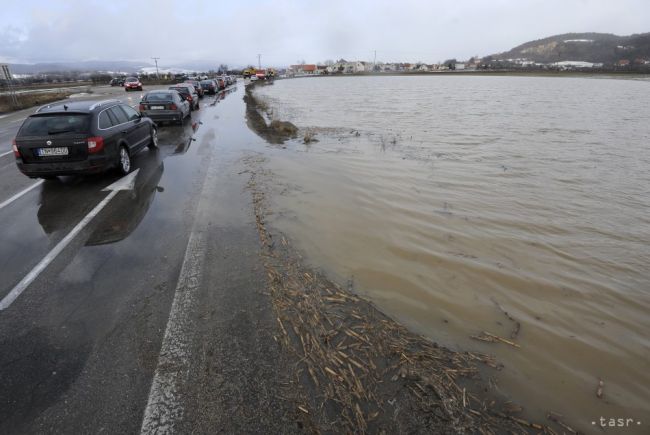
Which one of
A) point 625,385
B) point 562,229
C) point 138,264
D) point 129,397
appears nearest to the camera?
point 129,397

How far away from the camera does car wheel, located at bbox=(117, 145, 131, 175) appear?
8.26 metres

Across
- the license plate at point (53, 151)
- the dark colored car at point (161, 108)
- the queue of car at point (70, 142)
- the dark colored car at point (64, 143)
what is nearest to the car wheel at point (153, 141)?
the queue of car at point (70, 142)

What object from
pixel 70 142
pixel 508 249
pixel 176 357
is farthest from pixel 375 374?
pixel 70 142

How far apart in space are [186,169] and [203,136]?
5.09m

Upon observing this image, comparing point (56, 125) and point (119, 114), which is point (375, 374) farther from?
point (119, 114)

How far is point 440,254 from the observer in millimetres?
5246

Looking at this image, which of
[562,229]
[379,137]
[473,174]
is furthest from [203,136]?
[562,229]

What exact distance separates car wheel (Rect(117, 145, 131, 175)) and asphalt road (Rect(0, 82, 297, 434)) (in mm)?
1526

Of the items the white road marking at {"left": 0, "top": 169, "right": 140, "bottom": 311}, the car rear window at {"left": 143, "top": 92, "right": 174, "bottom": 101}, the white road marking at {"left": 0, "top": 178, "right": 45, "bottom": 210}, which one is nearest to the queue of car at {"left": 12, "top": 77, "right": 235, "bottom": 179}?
the white road marking at {"left": 0, "top": 178, "right": 45, "bottom": 210}

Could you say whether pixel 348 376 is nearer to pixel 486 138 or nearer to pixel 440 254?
pixel 440 254

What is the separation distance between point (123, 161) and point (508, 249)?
8.54 meters

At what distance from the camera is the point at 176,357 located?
3.07m

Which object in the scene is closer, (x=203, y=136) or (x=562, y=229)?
(x=562, y=229)

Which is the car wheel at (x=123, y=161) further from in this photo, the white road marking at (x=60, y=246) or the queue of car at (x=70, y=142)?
the white road marking at (x=60, y=246)
